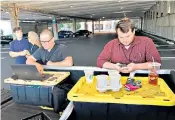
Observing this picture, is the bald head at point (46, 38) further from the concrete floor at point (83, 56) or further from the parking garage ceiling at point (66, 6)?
the parking garage ceiling at point (66, 6)

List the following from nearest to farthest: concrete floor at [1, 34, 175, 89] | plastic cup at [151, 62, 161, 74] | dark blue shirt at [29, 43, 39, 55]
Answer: plastic cup at [151, 62, 161, 74] < dark blue shirt at [29, 43, 39, 55] < concrete floor at [1, 34, 175, 89]

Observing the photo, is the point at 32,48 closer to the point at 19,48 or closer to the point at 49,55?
the point at 19,48

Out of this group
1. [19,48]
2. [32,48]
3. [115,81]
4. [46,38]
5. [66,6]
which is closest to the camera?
[115,81]

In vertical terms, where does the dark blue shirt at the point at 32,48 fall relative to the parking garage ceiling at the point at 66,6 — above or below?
below

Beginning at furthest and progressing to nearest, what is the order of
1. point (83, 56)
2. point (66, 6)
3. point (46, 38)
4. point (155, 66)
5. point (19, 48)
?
point (66, 6) → point (83, 56) → point (19, 48) → point (46, 38) → point (155, 66)

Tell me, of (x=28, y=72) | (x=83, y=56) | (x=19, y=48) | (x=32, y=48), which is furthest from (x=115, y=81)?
(x=83, y=56)

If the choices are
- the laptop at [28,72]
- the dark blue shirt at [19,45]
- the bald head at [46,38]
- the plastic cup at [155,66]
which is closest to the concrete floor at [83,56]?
the bald head at [46,38]

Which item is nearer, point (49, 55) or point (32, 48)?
point (49, 55)

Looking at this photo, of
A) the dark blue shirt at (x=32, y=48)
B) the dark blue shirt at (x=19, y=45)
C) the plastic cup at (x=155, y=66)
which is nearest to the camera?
the plastic cup at (x=155, y=66)

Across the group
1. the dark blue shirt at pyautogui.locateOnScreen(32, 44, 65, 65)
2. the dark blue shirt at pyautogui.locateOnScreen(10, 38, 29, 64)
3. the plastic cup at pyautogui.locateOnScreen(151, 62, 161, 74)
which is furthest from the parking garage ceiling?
the plastic cup at pyautogui.locateOnScreen(151, 62, 161, 74)

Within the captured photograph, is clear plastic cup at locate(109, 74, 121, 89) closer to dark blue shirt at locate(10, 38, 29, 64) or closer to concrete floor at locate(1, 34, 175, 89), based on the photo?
concrete floor at locate(1, 34, 175, 89)

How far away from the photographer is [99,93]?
4.15ft

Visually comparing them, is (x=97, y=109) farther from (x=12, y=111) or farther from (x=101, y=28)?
(x=101, y=28)

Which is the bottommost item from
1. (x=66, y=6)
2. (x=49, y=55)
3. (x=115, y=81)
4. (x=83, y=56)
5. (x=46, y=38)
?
(x=83, y=56)
